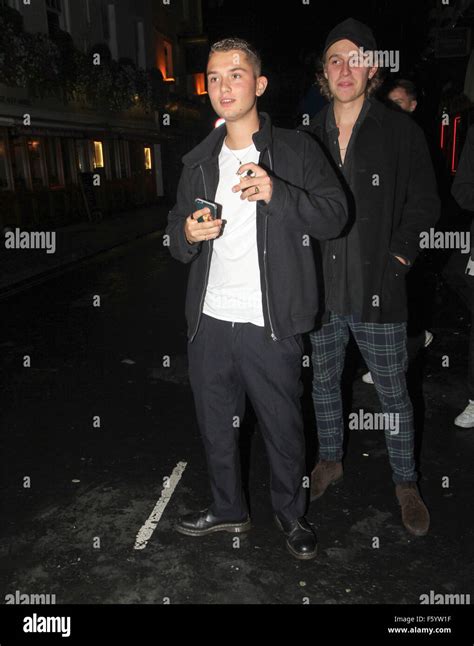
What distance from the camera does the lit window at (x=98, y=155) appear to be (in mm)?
19006

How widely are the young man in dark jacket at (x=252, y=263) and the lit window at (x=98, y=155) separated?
17.8m

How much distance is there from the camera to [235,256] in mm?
2484

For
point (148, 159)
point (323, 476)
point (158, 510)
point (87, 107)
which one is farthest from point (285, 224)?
point (148, 159)

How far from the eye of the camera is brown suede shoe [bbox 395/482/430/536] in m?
2.91

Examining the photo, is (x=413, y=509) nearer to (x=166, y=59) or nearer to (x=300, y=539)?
(x=300, y=539)

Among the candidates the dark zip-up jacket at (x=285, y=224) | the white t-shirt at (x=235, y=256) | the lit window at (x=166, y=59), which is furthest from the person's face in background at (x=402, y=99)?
the lit window at (x=166, y=59)

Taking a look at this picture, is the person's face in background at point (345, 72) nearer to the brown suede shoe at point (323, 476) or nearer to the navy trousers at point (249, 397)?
the navy trousers at point (249, 397)

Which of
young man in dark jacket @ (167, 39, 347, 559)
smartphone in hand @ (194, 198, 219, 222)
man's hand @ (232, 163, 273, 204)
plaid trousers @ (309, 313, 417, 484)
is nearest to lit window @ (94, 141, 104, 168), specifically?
plaid trousers @ (309, 313, 417, 484)

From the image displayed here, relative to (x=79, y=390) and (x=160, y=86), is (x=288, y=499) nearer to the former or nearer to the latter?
(x=79, y=390)

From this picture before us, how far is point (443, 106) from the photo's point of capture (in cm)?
1814

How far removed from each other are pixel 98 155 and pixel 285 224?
1852cm

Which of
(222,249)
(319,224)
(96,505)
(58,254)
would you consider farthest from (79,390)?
(58,254)

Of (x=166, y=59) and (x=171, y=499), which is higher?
(x=166, y=59)

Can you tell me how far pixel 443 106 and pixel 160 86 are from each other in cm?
1147
